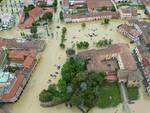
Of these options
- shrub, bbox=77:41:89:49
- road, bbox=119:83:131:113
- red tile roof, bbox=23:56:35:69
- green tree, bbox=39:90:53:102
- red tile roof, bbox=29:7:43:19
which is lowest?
road, bbox=119:83:131:113

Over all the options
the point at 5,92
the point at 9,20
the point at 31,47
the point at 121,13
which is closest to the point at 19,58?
the point at 31,47

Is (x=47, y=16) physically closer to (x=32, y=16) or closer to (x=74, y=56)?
(x=32, y=16)

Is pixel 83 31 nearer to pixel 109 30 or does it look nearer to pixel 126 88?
pixel 109 30

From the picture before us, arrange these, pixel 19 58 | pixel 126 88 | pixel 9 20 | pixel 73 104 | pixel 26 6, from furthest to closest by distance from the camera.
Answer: pixel 26 6 → pixel 9 20 → pixel 19 58 → pixel 126 88 → pixel 73 104

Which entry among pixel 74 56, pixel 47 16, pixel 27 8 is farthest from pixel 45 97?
pixel 27 8

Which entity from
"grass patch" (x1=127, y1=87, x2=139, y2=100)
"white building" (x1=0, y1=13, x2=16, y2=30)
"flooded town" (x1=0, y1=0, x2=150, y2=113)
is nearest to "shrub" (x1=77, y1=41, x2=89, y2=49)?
"flooded town" (x1=0, y1=0, x2=150, y2=113)

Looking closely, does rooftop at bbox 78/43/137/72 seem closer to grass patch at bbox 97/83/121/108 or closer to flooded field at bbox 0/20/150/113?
grass patch at bbox 97/83/121/108

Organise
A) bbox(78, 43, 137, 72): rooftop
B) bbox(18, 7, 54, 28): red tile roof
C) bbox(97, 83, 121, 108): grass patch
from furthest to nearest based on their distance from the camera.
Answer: bbox(18, 7, 54, 28): red tile roof
bbox(78, 43, 137, 72): rooftop
bbox(97, 83, 121, 108): grass patch

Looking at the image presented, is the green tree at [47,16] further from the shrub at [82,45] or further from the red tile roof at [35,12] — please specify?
the shrub at [82,45]
